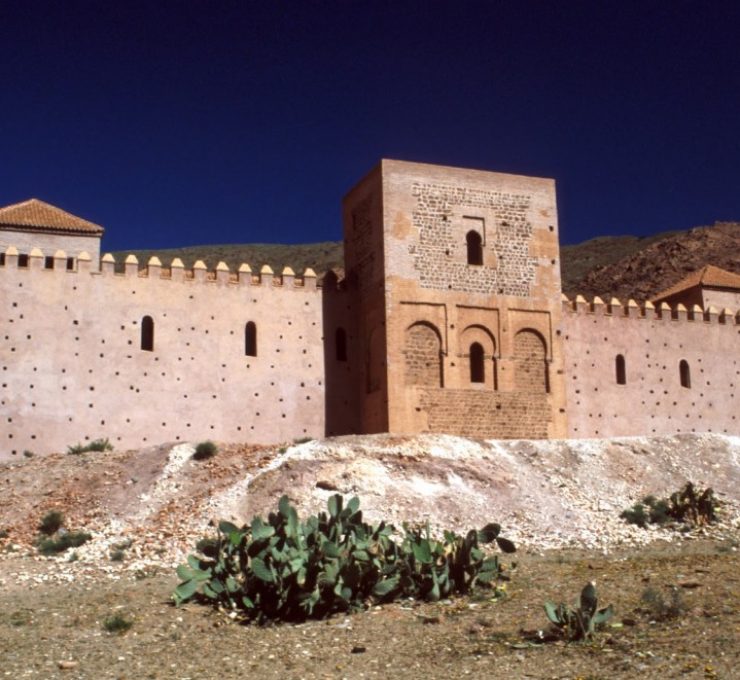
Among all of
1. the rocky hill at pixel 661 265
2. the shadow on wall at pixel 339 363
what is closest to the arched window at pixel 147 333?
the shadow on wall at pixel 339 363

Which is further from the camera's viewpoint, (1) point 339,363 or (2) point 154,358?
(1) point 339,363

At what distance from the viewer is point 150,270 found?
76.0ft

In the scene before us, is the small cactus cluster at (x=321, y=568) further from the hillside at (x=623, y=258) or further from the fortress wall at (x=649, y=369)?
the hillside at (x=623, y=258)

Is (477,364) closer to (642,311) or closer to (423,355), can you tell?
(423,355)

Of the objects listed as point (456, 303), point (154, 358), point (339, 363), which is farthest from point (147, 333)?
point (456, 303)

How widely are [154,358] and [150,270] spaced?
2034mm

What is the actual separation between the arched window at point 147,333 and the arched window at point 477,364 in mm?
7205

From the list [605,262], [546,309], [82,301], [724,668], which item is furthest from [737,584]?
[605,262]

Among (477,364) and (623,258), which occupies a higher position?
(623,258)

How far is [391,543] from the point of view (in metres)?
11.7

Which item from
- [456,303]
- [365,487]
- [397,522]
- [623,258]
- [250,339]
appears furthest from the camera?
[623,258]

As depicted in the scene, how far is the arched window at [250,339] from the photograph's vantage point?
2372cm

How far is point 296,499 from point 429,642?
24.8 feet

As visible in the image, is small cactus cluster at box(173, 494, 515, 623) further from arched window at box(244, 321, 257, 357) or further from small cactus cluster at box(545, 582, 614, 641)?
arched window at box(244, 321, 257, 357)
